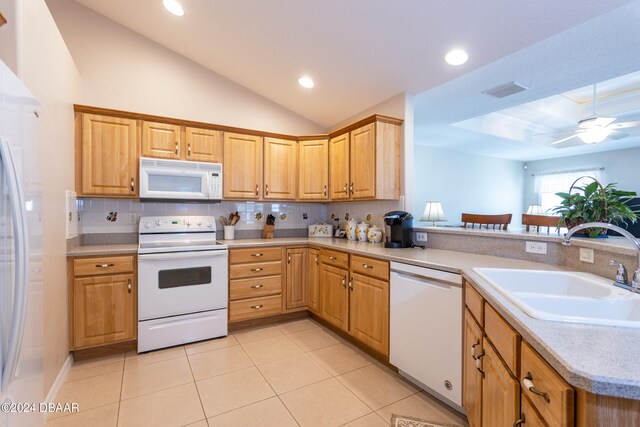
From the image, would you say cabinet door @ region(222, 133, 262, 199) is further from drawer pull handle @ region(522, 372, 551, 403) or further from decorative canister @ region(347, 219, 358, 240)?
drawer pull handle @ region(522, 372, 551, 403)

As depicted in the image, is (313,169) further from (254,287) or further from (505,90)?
(505,90)

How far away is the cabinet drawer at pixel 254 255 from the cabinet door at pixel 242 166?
2.18 feet

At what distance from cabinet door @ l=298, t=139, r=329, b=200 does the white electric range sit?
4.21 feet

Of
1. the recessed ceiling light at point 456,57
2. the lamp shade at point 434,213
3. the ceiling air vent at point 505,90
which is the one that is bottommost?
the lamp shade at point 434,213

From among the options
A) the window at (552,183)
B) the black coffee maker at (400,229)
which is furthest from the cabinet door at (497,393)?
the window at (552,183)

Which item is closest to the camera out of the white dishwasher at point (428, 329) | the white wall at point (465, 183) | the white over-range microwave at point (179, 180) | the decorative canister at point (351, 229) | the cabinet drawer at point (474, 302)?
the cabinet drawer at point (474, 302)

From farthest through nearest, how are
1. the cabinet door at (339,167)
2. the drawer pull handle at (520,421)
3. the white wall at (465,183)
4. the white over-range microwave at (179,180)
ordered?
the white wall at (465,183) < the cabinet door at (339,167) < the white over-range microwave at (179,180) < the drawer pull handle at (520,421)

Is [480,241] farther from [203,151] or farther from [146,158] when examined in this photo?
[146,158]

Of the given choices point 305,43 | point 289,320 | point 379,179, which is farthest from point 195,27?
point 289,320

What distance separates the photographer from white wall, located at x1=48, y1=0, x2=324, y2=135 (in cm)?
285

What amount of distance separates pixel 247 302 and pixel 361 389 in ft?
4.80

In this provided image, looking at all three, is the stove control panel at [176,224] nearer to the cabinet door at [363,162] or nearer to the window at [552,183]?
the cabinet door at [363,162]

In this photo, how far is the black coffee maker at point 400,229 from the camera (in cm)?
266

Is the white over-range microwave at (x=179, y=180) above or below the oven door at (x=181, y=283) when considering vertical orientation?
above
